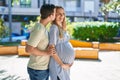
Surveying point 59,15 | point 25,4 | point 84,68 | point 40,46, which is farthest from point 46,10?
point 25,4

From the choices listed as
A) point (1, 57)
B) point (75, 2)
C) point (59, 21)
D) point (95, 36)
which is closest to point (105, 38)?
point (95, 36)

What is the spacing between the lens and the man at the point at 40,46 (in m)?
4.21

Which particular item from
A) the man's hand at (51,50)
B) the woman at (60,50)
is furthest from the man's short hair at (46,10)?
the man's hand at (51,50)

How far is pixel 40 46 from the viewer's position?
14.1 feet

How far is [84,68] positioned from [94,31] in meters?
7.84

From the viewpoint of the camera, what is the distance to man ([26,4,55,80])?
4.21 meters

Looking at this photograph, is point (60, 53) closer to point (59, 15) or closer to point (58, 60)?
point (58, 60)

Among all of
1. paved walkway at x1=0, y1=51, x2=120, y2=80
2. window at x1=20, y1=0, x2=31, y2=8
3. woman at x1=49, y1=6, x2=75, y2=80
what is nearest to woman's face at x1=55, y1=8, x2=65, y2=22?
woman at x1=49, y1=6, x2=75, y2=80

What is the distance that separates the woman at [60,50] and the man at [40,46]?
99mm

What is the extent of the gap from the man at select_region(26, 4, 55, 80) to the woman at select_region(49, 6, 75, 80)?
0.32 ft

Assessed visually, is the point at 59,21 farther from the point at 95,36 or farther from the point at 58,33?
the point at 95,36

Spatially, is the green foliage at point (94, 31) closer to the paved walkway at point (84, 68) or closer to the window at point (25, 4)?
the paved walkway at point (84, 68)

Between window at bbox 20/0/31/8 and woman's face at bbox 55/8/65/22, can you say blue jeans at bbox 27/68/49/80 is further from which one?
window at bbox 20/0/31/8

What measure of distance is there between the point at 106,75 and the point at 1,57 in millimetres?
5699
